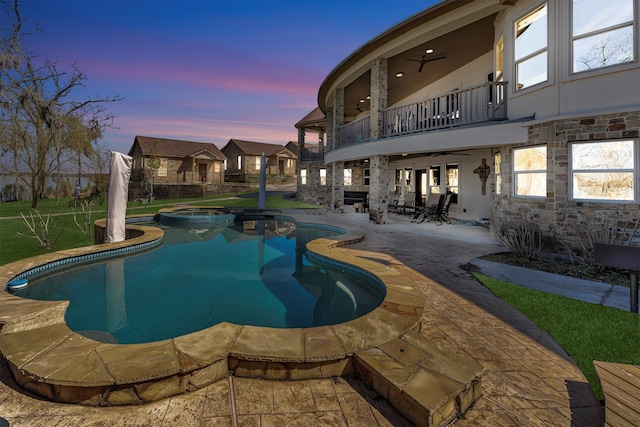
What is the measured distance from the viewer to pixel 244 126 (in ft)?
Result: 166

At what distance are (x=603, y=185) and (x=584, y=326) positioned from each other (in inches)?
196

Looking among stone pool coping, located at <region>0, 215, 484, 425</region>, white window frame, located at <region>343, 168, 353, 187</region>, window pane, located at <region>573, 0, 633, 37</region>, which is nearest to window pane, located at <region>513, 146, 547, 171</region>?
window pane, located at <region>573, 0, 633, 37</region>

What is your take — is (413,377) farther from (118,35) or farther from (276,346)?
(118,35)

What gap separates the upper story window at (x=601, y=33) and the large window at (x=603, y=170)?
178cm

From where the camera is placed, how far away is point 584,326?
3512mm

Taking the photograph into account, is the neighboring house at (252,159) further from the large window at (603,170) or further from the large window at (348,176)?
the large window at (603,170)

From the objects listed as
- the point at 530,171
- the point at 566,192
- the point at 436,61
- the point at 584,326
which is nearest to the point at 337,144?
the point at 436,61

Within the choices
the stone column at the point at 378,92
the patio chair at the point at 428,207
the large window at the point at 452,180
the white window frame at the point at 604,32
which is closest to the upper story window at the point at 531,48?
the white window frame at the point at 604,32

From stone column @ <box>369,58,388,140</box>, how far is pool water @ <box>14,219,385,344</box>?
651cm

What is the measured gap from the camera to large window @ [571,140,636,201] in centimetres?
647

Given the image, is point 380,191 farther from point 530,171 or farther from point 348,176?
point 348,176

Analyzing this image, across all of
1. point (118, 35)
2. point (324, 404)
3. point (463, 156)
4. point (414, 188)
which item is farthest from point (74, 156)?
point (324, 404)

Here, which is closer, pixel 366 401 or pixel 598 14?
pixel 366 401

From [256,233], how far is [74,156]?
22.7 meters
